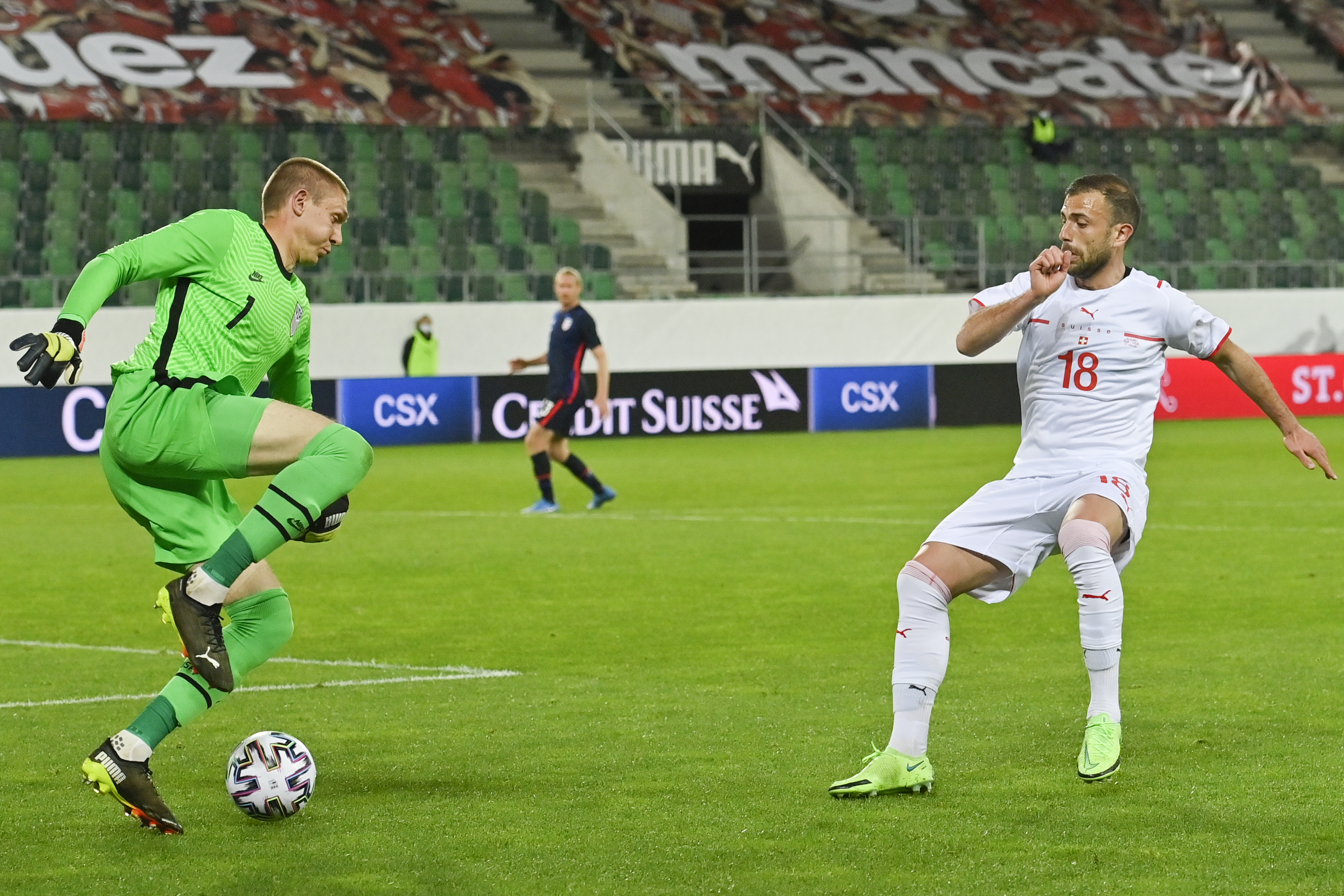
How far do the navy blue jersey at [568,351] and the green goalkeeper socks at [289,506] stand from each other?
35.5 ft

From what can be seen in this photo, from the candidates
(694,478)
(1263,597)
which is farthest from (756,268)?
(1263,597)

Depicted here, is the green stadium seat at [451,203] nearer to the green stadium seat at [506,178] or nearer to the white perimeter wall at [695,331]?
the green stadium seat at [506,178]

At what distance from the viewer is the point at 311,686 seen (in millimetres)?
7984

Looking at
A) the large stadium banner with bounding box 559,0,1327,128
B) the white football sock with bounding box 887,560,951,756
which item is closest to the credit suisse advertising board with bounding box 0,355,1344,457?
the large stadium banner with bounding box 559,0,1327,128

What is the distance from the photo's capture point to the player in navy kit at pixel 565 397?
15977 millimetres

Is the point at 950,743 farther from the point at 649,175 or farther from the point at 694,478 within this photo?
the point at 649,175

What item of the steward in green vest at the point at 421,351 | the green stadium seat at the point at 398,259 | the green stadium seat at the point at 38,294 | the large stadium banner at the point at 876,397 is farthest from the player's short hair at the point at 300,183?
the green stadium seat at the point at 398,259

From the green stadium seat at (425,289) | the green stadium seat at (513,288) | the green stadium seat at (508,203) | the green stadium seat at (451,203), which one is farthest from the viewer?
the green stadium seat at (508,203)

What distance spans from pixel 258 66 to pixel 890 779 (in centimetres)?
2688

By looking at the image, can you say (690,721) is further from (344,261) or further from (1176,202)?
(1176,202)

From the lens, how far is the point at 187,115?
29.6 metres

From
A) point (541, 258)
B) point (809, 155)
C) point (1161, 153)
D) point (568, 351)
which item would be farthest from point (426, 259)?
point (1161, 153)

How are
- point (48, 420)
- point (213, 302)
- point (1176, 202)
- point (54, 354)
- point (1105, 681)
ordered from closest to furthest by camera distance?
point (54, 354) < point (213, 302) < point (1105, 681) < point (48, 420) < point (1176, 202)

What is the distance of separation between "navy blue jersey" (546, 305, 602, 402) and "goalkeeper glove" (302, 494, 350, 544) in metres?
10.6
